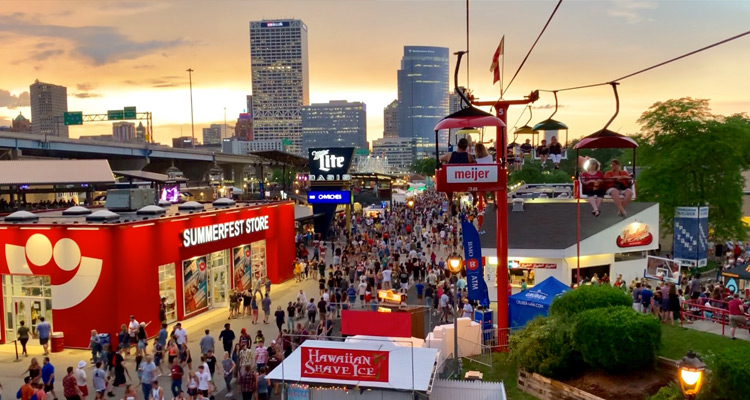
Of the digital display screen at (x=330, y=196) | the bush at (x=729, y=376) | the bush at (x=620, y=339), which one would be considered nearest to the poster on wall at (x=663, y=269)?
the bush at (x=620, y=339)

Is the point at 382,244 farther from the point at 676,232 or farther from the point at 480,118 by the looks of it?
the point at 480,118

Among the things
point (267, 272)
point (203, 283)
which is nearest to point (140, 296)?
point (203, 283)

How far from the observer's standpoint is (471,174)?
12.3 meters

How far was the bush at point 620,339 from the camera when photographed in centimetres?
1062

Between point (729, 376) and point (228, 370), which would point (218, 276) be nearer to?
point (228, 370)

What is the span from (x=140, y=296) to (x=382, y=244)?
18416 mm

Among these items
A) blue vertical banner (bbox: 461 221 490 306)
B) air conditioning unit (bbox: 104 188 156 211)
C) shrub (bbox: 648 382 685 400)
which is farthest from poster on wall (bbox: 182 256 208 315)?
shrub (bbox: 648 382 685 400)

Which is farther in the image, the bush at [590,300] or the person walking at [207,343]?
the person walking at [207,343]

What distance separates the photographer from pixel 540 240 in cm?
2559

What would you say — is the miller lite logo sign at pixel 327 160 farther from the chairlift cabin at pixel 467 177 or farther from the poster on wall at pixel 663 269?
the chairlift cabin at pixel 467 177

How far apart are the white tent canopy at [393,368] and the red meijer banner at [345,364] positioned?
0.07 metres

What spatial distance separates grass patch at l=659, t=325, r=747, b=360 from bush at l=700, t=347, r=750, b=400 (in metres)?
2.56

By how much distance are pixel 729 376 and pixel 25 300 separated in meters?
20.2

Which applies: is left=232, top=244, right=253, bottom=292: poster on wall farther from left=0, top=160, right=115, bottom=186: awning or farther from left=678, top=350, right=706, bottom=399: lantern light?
left=678, top=350, right=706, bottom=399: lantern light
